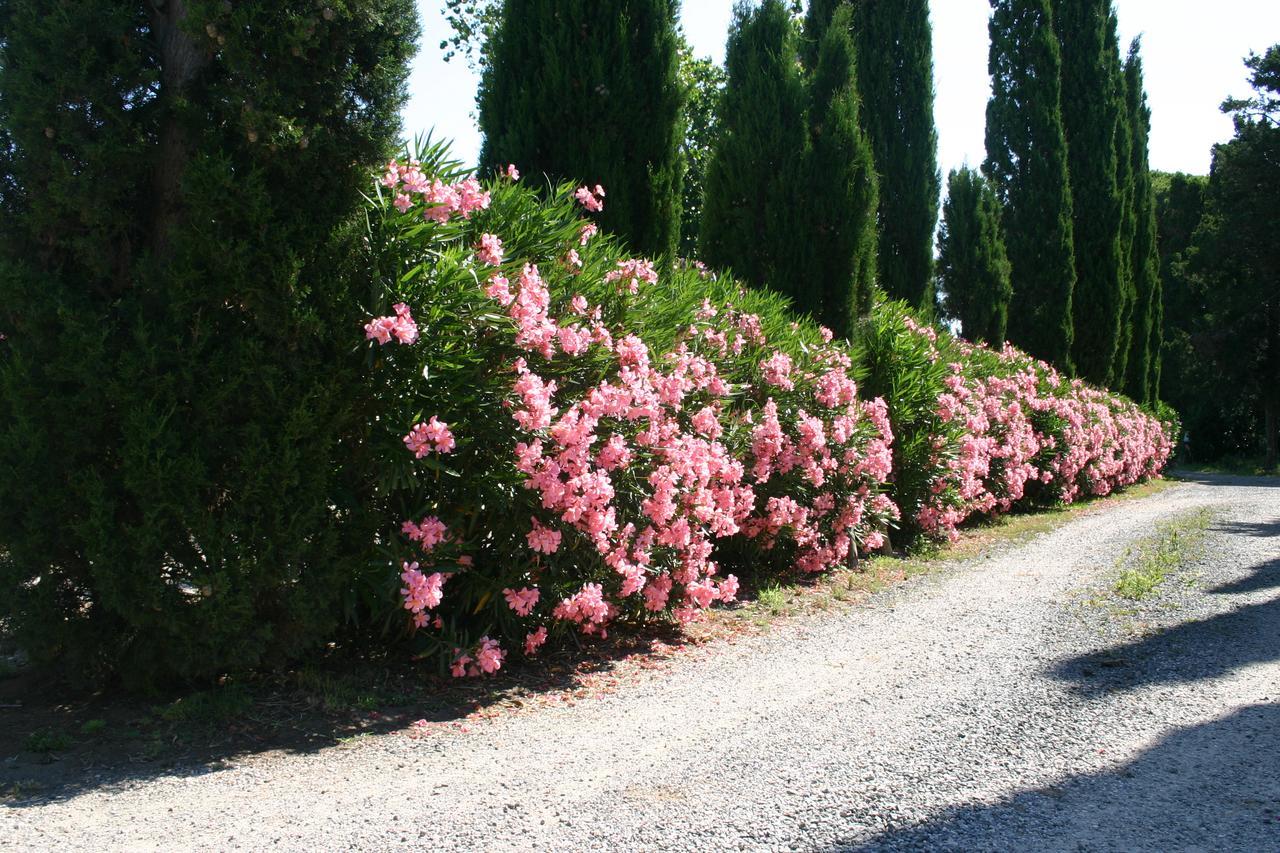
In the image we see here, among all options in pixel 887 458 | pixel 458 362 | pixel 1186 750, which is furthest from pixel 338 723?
pixel 887 458

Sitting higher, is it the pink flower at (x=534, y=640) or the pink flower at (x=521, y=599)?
the pink flower at (x=521, y=599)

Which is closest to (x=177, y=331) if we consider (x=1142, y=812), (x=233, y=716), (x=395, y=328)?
(x=395, y=328)

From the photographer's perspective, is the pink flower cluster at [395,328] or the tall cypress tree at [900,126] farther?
the tall cypress tree at [900,126]

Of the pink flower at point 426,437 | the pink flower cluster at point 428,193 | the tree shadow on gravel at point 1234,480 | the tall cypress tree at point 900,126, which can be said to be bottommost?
the tree shadow on gravel at point 1234,480

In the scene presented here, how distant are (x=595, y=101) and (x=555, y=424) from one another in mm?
4302

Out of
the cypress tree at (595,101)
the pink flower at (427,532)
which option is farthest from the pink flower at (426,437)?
the cypress tree at (595,101)

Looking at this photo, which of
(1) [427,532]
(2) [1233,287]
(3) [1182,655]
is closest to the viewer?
(1) [427,532]

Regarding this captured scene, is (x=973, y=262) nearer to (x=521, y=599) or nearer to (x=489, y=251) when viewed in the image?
(x=489, y=251)

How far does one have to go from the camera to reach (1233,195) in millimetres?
30109

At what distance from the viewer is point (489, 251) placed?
4574 mm

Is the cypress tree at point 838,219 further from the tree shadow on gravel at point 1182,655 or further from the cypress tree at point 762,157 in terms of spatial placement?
the tree shadow on gravel at point 1182,655

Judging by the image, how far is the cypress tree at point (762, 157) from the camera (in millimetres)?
10039

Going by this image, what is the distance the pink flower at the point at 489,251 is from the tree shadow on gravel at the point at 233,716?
2033mm

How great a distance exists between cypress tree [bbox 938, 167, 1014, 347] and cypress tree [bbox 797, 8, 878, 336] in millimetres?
8144
